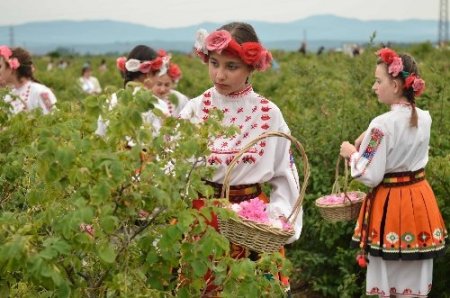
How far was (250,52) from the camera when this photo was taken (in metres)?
3.14

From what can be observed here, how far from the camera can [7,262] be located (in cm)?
204

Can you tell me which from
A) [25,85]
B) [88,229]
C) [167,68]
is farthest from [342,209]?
[25,85]

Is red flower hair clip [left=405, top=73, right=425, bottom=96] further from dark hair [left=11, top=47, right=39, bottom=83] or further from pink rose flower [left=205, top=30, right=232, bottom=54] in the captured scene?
dark hair [left=11, top=47, right=39, bottom=83]

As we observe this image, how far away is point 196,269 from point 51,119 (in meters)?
0.75

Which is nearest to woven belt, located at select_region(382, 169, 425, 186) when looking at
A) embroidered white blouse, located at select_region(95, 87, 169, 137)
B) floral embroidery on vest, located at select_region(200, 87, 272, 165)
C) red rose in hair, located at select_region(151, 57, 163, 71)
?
floral embroidery on vest, located at select_region(200, 87, 272, 165)

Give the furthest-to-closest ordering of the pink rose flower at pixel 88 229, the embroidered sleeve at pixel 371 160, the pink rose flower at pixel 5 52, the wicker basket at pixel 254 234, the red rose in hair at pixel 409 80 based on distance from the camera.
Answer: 1. the pink rose flower at pixel 5 52
2. the red rose in hair at pixel 409 80
3. the embroidered sleeve at pixel 371 160
4. the wicker basket at pixel 254 234
5. the pink rose flower at pixel 88 229

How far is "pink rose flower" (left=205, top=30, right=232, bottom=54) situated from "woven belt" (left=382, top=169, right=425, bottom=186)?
1.30 metres

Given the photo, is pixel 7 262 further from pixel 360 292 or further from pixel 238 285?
pixel 360 292

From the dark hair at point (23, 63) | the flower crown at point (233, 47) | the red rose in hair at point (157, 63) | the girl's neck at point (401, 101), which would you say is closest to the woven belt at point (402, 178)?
the girl's neck at point (401, 101)

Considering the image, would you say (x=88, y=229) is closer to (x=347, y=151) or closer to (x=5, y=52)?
(x=347, y=151)

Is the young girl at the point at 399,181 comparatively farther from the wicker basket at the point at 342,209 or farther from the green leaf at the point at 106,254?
the green leaf at the point at 106,254

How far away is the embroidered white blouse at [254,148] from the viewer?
318 centimetres

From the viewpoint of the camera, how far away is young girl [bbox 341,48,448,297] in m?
3.81

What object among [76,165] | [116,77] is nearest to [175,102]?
[76,165]
